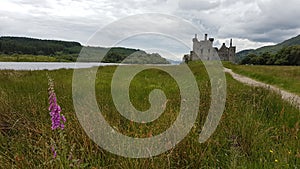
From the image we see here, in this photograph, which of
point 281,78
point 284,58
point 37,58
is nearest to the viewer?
point 281,78

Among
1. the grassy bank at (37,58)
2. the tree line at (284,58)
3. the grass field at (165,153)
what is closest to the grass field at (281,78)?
the grass field at (165,153)

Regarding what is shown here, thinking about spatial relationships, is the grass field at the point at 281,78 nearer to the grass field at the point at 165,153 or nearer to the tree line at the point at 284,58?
the grass field at the point at 165,153

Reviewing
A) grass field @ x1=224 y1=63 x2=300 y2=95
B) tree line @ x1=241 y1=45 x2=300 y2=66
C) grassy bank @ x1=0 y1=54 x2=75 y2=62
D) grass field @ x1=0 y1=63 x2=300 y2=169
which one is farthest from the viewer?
tree line @ x1=241 y1=45 x2=300 y2=66

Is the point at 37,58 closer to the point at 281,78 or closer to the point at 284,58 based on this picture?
the point at 281,78

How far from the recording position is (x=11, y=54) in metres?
78.8

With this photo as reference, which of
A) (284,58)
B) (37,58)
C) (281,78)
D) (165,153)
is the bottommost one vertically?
(165,153)

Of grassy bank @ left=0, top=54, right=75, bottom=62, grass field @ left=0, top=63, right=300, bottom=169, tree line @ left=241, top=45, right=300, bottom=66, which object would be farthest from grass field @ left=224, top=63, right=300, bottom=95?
tree line @ left=241, top=45, right=300, bottom=66

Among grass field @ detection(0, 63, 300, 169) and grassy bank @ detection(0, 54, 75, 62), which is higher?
grassy bank @ detection(0, 54, 75, 62)

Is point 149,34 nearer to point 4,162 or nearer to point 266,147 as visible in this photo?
point 266,147

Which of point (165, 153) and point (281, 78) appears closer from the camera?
point (165, 153)

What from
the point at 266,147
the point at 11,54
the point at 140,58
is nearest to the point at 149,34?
the point at 266,147

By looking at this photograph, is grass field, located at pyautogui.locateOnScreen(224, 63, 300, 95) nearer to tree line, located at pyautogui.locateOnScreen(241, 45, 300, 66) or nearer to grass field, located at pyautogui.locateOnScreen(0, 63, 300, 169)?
grass field, located at pyautogui.locateOnScreen(0, 63, 300, 169)

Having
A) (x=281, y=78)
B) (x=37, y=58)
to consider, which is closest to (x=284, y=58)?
(x=37, y=58)

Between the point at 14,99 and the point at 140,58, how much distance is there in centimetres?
420
